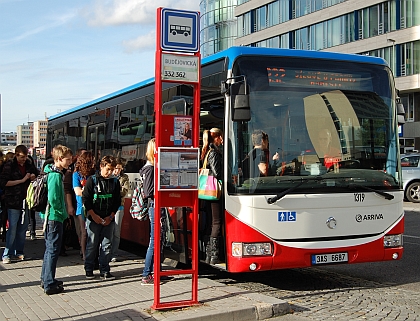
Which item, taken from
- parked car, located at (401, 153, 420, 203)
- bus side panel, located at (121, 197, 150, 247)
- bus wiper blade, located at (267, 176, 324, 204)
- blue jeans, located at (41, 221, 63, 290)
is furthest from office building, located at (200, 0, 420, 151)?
blue jeans, located at (41, 221, 63, 290)

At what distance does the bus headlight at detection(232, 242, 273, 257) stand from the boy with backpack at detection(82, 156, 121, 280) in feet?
6.18

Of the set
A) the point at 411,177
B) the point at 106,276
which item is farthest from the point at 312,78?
the point at 411,177

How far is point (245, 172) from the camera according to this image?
7492 mm

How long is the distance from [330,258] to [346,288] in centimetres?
92

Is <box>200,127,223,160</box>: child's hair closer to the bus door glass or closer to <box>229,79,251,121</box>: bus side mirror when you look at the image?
<box>229,79,251,121</box>: bus side mirror

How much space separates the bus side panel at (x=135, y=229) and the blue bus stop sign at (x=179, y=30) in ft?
14.1

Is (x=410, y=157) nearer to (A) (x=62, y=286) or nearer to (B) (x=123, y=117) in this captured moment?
(B) (x=123, y=117)

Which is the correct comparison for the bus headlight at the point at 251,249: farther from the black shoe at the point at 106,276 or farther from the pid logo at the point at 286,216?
the black shoe at the point at 106,276

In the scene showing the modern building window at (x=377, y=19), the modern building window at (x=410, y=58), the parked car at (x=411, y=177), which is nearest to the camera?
the parked car at (x=411, y=177)

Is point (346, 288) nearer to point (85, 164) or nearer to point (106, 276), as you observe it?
point (106, 276)

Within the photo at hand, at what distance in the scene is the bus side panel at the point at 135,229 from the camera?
33.9 ft

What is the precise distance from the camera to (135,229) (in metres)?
11.0

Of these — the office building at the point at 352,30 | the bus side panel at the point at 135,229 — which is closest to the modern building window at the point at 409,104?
the office building at the point at 352,30

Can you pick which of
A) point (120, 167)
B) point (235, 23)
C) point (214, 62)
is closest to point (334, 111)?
point (214, 62)
